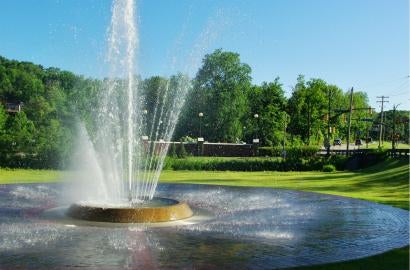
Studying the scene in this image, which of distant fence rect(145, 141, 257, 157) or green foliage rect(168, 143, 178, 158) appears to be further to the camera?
distant fence rect(145, 141, 257, 157)

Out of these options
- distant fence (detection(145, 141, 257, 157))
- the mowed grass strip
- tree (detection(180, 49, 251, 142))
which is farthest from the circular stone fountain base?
tree (detection(180, 49, 251, 142))

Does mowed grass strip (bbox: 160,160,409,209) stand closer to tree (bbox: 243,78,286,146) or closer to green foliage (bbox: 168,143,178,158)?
green foliage (bbox: 168,143,178,158)

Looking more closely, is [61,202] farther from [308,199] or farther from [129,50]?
[308,199]

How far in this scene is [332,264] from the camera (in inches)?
384

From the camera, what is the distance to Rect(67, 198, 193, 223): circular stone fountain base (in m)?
14.5

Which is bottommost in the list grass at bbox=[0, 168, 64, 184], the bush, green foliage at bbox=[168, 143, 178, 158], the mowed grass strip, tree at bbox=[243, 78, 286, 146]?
grass at bbox=[0, 168, 64, 184]

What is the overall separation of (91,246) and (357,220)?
878 centimetres

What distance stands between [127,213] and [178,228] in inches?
66.7

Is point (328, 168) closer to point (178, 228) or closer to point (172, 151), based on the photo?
point (172, 151)

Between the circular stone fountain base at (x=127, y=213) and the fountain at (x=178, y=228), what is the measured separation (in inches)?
1.2

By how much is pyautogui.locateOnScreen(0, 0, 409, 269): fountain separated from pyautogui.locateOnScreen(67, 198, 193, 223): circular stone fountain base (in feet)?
0.10

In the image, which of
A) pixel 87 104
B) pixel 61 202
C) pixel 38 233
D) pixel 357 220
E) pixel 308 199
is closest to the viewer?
pixel 38 233

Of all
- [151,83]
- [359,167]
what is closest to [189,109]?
[151,83]

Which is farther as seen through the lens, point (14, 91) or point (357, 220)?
point (14, 91)
